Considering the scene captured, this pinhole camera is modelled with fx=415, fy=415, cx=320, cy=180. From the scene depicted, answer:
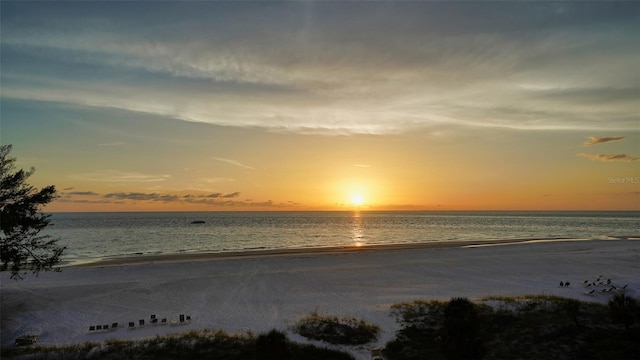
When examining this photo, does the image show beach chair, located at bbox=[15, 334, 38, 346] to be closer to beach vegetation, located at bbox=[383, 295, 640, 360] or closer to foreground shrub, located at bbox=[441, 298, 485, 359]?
beach vegetation, located at bbox=[383, 295, 640, 360]

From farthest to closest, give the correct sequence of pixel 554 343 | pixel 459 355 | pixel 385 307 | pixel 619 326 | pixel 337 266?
pixel 337 266 < pixel 385 307 < pixel 619 326 < pixel 554 343 < pixel 459 355

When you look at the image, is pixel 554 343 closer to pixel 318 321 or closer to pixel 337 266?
pixel 318 321

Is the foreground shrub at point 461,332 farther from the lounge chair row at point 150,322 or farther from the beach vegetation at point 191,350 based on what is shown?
the lounge chair row at point 150,322

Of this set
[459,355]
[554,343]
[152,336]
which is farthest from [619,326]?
[152,336]

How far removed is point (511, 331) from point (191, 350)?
16.3 metres

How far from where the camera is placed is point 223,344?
20375 mm

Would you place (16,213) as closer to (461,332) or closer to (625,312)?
(461,332)

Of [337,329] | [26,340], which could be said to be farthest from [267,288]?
[26,340]

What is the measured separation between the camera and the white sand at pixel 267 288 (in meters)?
25.3

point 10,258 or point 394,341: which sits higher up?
point 10,258

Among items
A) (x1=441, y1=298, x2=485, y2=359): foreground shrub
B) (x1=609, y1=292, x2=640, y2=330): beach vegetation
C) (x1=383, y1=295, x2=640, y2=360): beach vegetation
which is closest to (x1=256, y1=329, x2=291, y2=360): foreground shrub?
(x1=383, y1=295, x2=640, y2=360): beach vegetation

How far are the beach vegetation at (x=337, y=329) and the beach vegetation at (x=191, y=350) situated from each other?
139 cm

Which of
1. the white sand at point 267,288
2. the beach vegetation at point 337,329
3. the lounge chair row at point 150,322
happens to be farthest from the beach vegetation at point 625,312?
the lounge chair row at point 150,322

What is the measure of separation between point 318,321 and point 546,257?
40.6 m
